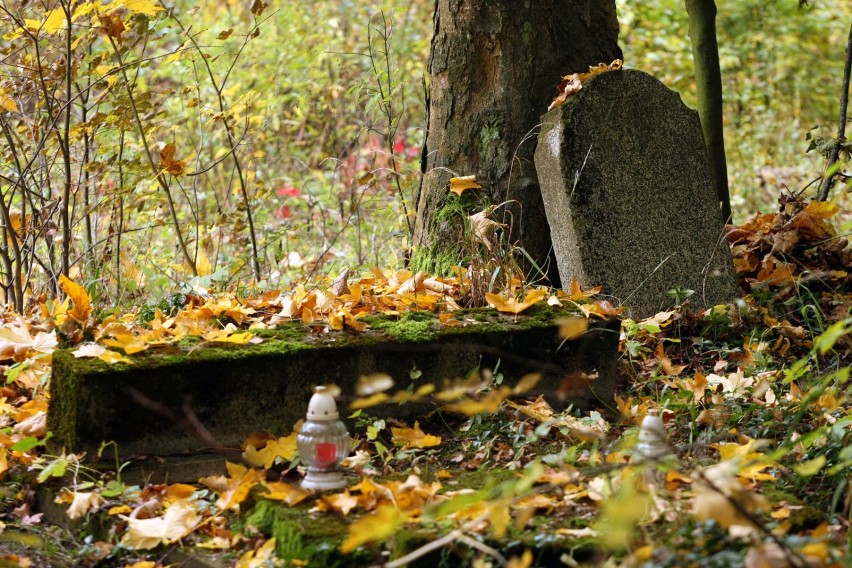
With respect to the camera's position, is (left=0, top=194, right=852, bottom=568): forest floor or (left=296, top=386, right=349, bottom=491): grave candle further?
(left=296, top=386, right=349, bottom=491): grave candle

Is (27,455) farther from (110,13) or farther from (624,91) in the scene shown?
(624,91)

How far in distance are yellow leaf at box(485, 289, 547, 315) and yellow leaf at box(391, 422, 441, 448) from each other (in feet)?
1.93

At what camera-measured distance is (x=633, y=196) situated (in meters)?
4.49

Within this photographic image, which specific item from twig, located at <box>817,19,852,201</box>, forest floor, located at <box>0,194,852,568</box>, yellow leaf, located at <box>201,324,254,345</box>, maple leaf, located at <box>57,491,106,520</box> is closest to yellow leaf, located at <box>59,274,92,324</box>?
forest floor, located at <box>0,194,852,568</box>

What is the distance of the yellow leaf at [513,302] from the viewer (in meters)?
3.62

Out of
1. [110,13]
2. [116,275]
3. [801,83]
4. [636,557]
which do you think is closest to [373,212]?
[116,275]

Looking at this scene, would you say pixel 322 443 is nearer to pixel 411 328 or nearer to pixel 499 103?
pixel 411 328

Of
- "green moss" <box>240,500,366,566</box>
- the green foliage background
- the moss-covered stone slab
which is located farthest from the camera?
the green foliage background

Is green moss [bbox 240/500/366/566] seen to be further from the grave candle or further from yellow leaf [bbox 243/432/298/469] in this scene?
yellow leaf [bbox 243/432/298/469]

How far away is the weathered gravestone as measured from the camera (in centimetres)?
437

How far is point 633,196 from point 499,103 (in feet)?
2.58

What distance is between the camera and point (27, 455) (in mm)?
3049

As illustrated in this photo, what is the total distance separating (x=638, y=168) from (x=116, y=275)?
2.47 meters

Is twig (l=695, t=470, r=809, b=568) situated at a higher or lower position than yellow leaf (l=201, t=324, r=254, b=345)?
lower
